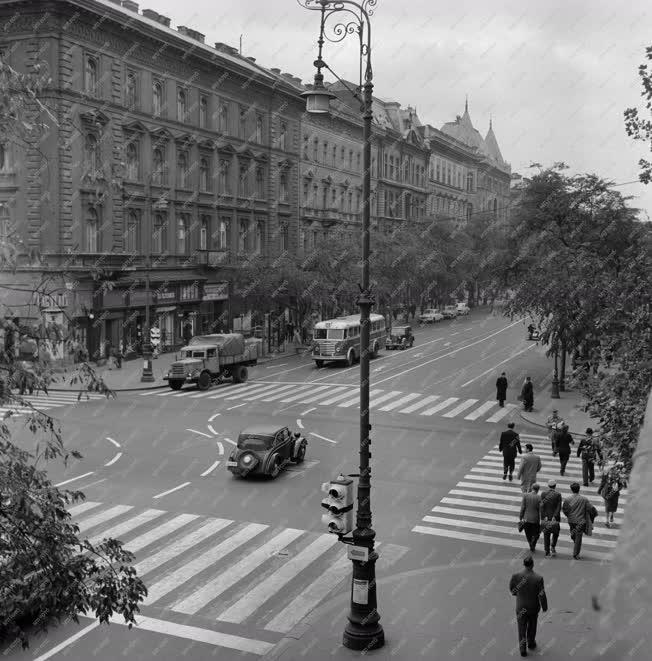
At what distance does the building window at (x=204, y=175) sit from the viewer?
51.9 meters

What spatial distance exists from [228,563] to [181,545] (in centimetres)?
133

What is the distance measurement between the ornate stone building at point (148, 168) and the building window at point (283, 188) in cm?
16

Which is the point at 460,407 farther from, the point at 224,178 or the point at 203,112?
the point at 203,112

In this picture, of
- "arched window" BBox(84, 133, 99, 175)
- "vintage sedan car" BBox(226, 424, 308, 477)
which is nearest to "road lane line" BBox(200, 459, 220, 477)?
"vintage sedan car" BBox(226, 424, 308, 477)

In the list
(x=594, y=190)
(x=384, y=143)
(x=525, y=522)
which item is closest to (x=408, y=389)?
(x=594, y=190)

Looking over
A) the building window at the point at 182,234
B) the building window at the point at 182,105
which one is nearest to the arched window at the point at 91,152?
the building window at the point at 182,105

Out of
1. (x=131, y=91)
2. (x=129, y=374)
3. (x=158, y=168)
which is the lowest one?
(x=129, y=374)

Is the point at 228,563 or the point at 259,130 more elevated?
the point at 259,130

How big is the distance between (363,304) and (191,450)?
12431 millimetres

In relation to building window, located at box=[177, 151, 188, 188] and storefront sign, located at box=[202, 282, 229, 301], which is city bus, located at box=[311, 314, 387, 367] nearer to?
storefront sign, located at box=[202, 282, 229, 301]

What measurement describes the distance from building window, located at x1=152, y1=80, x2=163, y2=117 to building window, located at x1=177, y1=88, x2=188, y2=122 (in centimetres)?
177

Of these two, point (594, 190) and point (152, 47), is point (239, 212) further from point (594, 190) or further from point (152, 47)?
point (594, 190)

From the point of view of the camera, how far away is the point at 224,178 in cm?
5469

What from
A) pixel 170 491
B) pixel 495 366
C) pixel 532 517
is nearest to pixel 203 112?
pixel 495 366
